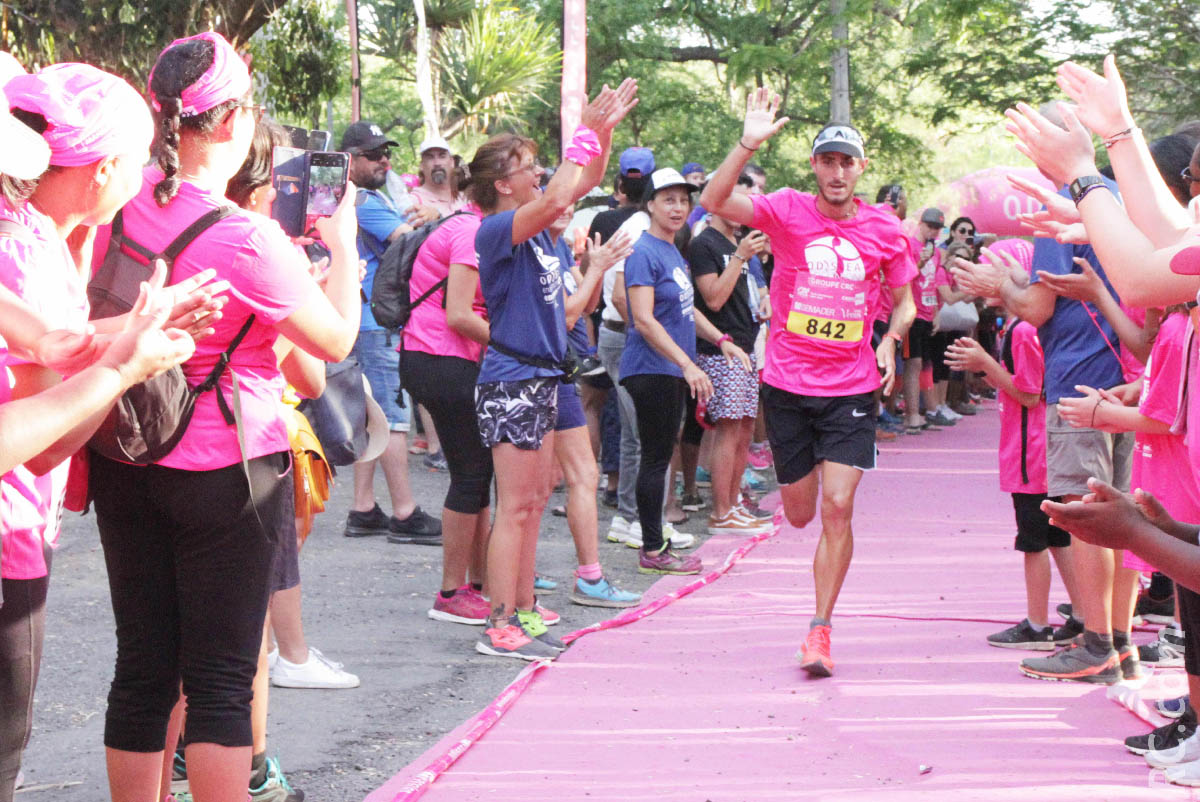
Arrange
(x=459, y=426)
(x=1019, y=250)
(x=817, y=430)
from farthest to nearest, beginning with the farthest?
1. (x=459, y=426)
2. (x=1019, y=250)
3. (x=817, y=430)

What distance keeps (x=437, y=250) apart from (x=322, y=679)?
216 cm

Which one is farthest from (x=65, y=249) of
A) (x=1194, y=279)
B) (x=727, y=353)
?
(x=727, y=353)

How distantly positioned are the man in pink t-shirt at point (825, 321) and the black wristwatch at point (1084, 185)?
8.32 ft

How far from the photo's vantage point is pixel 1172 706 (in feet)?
15.0

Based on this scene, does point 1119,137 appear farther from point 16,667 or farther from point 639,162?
point 639,162

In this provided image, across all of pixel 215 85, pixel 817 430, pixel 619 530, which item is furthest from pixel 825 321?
pixel 215 85

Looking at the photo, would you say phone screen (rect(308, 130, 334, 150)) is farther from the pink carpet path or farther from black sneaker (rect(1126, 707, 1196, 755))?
black sneaker (rect(1126, 707, 1196, 755))

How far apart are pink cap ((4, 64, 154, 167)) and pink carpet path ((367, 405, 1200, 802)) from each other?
2.04 metres

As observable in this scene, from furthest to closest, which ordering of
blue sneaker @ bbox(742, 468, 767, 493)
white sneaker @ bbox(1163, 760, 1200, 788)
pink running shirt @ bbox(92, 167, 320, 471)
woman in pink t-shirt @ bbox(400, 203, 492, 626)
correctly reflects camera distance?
1. blue sneaker @ bbox(742, 468, 767, 493)
2. woman in pink t-shirt @ bbox(400, 203, 492, 626)
3. white sneaker @ bbox(1163, 760, 1200, 788)
4. pink running shirt @ bbox(92, 167, 320, 471)

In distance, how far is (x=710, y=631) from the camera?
600 cm

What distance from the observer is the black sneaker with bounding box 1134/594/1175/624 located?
6.04 meters

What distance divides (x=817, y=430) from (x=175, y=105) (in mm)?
3294

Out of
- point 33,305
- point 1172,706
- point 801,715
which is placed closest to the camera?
point 33,305

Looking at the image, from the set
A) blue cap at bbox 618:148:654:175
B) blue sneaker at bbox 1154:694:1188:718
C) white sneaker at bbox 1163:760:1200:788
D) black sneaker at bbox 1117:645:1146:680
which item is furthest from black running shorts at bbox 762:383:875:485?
blue cap at bbox 618:148:654:175
